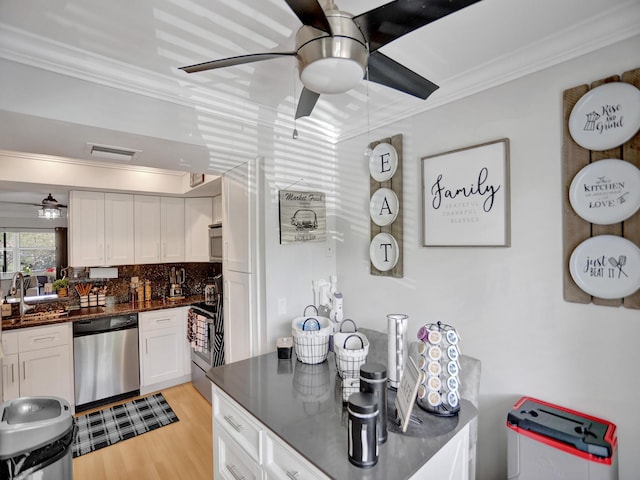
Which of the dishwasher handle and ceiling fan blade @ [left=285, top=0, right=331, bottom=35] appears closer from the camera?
ceiling fan blade @ [left=285, top=0, right=331, bottom=35]

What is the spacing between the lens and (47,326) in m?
A: 2.84

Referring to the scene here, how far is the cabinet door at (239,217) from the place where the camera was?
228cm

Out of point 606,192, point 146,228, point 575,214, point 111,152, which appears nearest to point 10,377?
point 146,228

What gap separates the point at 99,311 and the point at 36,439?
7.32 ft

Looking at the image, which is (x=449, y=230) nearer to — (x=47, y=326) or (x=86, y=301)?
(x=47, y=326)

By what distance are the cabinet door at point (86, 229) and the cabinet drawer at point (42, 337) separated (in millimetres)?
678

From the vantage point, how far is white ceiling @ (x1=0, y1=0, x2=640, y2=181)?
3.98 feet

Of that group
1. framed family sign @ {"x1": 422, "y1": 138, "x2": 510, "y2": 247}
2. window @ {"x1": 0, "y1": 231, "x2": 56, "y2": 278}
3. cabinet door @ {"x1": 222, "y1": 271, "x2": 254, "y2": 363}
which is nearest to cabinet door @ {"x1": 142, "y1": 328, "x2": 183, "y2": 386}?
cabinet door @ {"x1": 222, "y1": 271, "x2": 254, "y2": 363}

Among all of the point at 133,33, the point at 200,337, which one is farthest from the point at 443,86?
the point at 200,337

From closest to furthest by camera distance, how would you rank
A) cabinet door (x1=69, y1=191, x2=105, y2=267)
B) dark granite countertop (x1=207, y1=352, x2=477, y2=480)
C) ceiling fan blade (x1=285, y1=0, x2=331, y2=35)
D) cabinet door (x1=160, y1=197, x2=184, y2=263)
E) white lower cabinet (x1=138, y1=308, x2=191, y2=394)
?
ceiling fan blade (x1=285, y1=0, x2=331, y2=35), dark granite countertop (x1=207, y1=352, x2=477, y2=480), cabinet door (x1=69, y1=191, x2=105, y2=267), white lower cabinet (x1=138, y1=308, x2=191, y2=394), cabinet door (x1=160, y1=197, x2=184, y2=263)

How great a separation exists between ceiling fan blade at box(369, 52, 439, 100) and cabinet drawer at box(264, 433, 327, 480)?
1418 millimetres

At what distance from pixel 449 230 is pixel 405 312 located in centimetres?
62

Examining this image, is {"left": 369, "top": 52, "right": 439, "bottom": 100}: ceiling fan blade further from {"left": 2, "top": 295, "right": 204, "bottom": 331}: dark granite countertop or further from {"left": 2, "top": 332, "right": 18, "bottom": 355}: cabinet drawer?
{"left": 2, "top": 332, "right": 18, "bottom": 355}: cabinet drawer

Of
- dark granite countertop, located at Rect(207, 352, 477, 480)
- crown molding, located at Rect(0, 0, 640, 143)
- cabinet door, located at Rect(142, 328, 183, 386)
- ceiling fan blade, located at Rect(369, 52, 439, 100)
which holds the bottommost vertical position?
cabinet door, located at Rect(142, 328, 183, 386)
